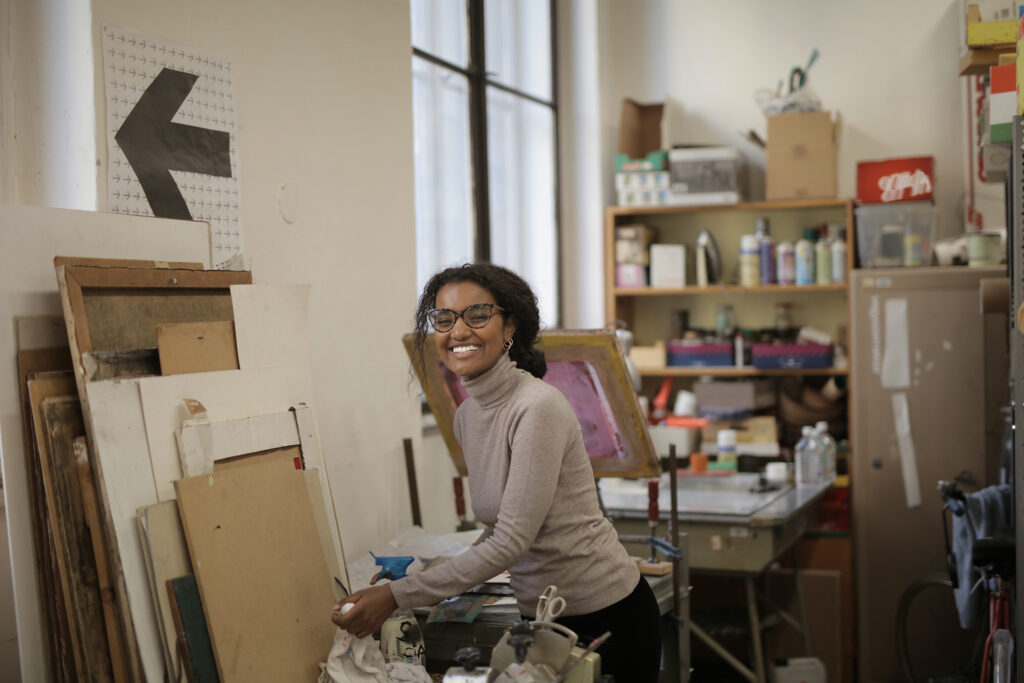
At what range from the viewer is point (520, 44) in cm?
444

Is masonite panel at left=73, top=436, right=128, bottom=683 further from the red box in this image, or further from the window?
the red box

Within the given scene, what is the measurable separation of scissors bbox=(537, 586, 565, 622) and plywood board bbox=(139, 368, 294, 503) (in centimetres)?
68

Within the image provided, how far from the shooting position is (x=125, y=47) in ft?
6.44

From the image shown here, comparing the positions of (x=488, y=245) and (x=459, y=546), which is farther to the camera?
(x=488, y=245)

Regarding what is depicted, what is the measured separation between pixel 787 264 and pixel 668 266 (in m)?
0.56

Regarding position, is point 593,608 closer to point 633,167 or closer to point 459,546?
point 459,546

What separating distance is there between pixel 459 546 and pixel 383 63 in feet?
4.71

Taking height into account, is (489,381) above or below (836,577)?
above

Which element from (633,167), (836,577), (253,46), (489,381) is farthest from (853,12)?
(489,381)

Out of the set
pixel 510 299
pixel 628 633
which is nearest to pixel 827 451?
pixel 628 633

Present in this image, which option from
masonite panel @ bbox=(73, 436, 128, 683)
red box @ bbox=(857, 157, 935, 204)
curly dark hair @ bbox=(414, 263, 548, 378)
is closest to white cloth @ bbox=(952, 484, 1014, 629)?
curly dark hair @ bbox=(414, 263, 548, 378)

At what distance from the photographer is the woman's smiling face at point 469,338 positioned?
1797 millimetres

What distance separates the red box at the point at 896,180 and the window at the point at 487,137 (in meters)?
1.47

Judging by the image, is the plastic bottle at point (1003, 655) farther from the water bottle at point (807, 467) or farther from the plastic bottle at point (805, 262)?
the plastic bottle at point (805, 262)
